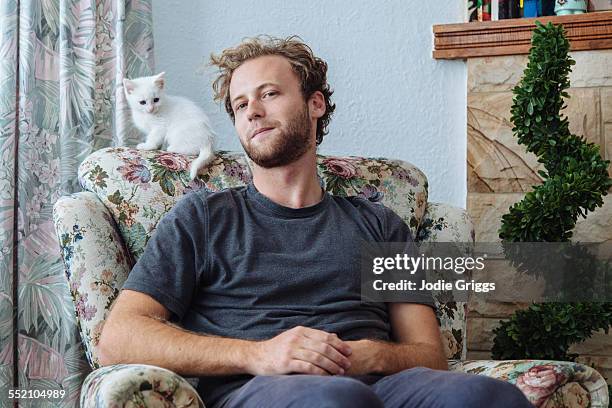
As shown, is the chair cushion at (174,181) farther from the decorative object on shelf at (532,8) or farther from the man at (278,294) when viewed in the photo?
the decorative object on shelf at (532,8)

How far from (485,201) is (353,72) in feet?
1.97

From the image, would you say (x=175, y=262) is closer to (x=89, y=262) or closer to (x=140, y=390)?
(x=89, y=262)

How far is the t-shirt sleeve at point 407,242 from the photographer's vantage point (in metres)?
1.69

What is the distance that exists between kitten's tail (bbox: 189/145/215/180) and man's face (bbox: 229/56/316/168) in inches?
8.5

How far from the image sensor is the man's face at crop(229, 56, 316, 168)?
174 cm

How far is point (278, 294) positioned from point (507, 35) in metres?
1.29

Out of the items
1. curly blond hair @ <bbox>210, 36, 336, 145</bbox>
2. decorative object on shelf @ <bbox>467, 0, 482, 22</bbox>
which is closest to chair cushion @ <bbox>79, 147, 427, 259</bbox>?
curly blond hair @ <bbox>210, 36, 336, 145</bbox>

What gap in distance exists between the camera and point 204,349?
4.65ft

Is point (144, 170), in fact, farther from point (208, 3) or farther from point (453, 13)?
point (453, 13)

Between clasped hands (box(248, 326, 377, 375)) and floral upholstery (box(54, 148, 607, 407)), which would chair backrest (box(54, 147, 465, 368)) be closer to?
floral upholstery (box(54, 148, 607, 407))

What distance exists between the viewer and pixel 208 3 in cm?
269

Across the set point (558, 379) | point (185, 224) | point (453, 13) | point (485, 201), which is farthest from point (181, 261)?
point (453, 13)

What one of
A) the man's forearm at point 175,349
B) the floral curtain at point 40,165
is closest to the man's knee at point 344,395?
the man's forearm at point 175,349

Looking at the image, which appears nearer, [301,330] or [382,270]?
[301,330]
